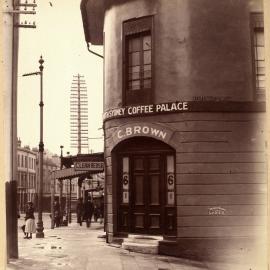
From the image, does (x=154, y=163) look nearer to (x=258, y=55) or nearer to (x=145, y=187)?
(x=145, y=187)

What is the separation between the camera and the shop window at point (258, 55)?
7.52 meters

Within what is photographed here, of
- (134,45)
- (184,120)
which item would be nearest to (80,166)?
(184,120)

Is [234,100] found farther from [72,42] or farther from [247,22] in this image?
[72,42]

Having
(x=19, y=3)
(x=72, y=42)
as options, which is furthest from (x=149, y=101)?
(x=19, y=3)

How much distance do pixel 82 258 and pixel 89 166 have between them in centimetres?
179

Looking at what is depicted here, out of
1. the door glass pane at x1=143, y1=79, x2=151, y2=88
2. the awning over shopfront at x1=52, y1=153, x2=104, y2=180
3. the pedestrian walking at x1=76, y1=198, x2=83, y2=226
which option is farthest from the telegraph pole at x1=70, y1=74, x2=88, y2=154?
the pedestrian walking at x1=76, y1=198, x2=83, y2=226

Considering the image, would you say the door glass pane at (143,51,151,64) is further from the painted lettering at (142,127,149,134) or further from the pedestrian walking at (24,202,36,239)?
the pedestrian walking at (24,202,36,239)

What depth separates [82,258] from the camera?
717 centimetres

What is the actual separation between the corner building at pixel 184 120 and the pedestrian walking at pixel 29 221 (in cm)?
196

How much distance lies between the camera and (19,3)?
6945 millimetres

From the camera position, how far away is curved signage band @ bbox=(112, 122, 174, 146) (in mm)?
9008

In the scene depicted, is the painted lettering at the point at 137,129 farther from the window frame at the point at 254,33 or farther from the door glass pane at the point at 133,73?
the window frame at the point at 254,33

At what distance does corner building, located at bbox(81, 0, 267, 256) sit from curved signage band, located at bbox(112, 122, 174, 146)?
0.05 ft

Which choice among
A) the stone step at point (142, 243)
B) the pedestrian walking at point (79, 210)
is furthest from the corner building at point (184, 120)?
the pedestrian walking at point (79, 210)
